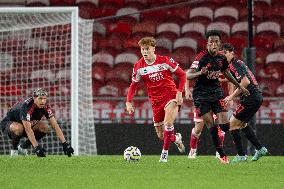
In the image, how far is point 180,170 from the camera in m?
8.99

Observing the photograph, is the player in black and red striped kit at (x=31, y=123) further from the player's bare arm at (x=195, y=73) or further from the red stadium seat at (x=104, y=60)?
the red stadium seat at (x=104, y=60)

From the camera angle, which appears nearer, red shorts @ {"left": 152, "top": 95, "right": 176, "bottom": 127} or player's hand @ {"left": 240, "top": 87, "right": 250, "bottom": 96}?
player's hand @ {"left": 240, "top": 87, "right": 250, "bottom": 96}

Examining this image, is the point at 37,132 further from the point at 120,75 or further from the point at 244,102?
the point at 120,75

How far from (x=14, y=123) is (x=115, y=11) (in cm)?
753

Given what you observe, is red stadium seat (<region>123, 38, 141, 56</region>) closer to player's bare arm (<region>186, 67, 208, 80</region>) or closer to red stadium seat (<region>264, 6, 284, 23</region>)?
red stadium seat (<region>264, 6, 284, 23</region>)

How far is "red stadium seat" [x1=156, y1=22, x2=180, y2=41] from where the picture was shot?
19.3m

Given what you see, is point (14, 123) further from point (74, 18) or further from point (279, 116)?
point (279, 116)

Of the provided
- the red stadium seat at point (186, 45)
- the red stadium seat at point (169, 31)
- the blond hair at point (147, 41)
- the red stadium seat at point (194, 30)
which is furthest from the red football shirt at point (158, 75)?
the red stadium seat at point (169, 31)

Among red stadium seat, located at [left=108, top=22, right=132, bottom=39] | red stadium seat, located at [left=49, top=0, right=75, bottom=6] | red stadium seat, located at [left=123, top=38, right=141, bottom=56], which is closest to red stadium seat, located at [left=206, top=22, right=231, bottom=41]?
red stadium seat, located at [left=123, top=38, right=141, bottom=56]

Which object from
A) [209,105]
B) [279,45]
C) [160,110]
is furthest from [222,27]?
[209,105]

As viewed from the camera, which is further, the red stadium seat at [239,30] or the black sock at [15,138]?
the red stadium seat at [239,30]

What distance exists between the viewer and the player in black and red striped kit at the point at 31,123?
1216cm

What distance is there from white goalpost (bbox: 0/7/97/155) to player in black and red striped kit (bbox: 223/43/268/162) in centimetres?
318

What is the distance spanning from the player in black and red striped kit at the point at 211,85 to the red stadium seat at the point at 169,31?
860 centimetres
